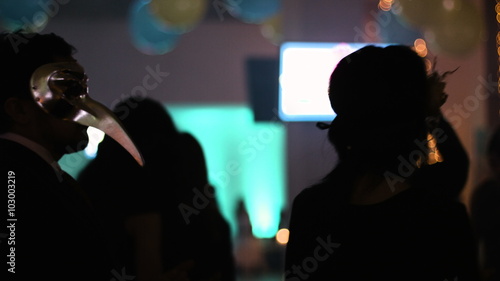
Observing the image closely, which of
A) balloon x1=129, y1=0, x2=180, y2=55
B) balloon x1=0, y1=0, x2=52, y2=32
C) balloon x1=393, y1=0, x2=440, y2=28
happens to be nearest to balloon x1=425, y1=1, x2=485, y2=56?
balloon x1=393, y1=0, x2=440, y2=28

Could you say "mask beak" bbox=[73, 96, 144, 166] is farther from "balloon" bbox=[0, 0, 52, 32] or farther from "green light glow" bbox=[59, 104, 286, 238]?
"green light glow" bbox=[59, 104, 286, 238]

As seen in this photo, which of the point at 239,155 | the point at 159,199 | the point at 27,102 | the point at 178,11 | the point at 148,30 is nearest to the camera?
the point at 27,102

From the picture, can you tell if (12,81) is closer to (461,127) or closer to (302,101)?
(302,101)

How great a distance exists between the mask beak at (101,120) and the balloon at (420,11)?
131 centimetres

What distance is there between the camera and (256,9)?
88.3 inches

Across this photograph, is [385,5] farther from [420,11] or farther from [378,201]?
[378,201]

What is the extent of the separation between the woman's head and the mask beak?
0.39 metres

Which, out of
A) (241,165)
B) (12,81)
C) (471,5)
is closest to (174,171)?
(12,81)

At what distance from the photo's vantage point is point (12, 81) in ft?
3.42

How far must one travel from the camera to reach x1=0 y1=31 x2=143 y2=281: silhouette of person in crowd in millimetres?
938

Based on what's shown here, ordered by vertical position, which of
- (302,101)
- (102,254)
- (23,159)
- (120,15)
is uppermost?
(120,15)

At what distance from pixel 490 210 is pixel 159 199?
120cm

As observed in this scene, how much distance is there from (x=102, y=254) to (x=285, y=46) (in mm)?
1315

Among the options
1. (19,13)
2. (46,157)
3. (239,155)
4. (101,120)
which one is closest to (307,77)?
(19,13)
